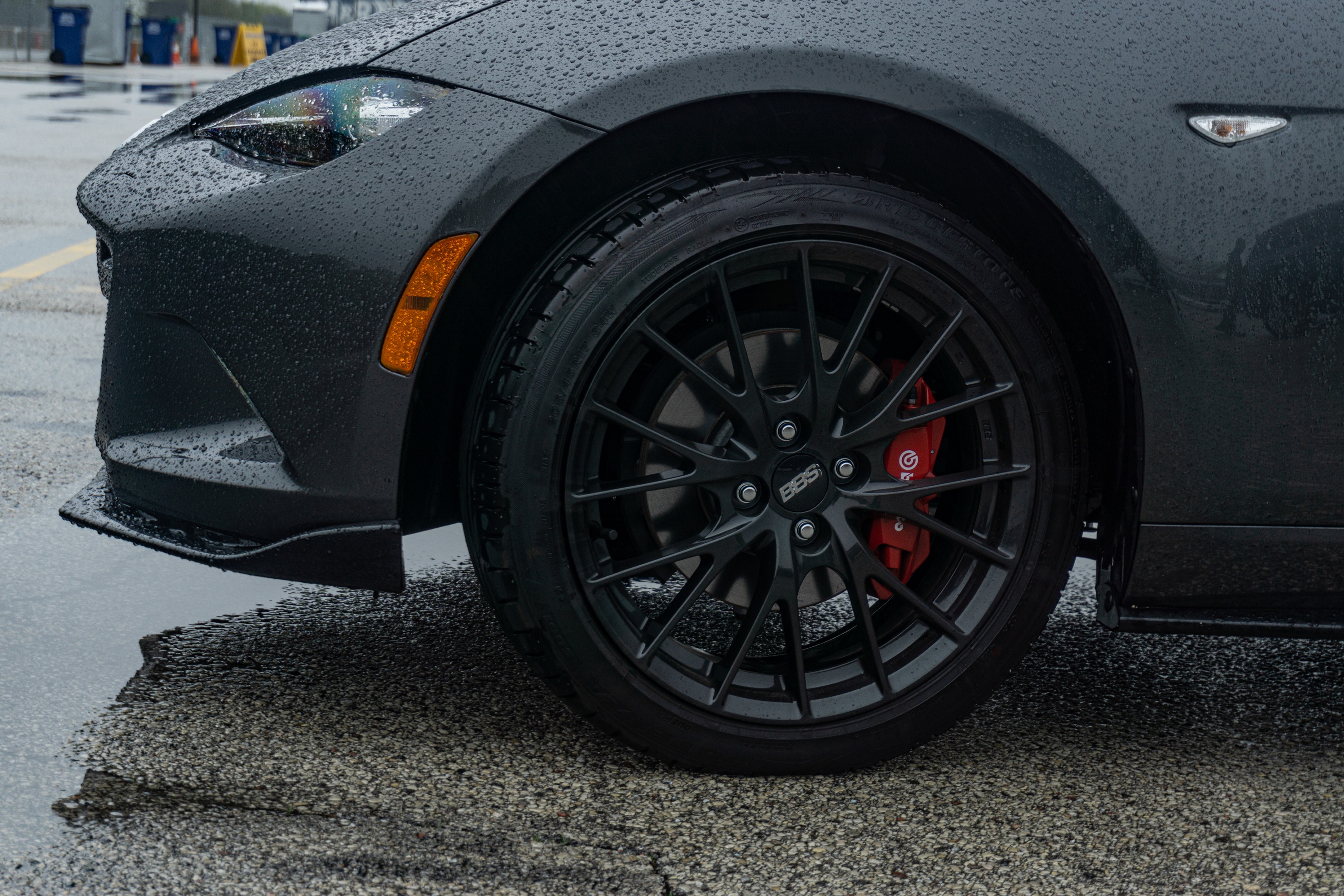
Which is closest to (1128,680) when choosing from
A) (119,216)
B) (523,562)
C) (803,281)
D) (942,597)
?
(942,597)

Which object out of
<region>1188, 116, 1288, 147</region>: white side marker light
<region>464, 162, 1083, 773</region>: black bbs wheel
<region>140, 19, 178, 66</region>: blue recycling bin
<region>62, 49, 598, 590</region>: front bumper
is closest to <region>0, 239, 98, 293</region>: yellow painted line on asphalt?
<region>62, 49, 598, 590</region>: front bumper

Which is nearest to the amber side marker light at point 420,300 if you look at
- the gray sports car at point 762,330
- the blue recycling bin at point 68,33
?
the gray sports car at point 762,330

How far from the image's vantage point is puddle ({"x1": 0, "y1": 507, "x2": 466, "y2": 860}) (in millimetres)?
2010

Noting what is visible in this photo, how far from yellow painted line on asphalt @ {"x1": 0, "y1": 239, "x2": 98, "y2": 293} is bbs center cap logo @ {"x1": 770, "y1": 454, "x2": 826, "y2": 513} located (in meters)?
4.68

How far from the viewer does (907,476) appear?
212 centimetres

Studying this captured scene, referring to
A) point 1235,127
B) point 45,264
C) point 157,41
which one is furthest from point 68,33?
point 1235,127

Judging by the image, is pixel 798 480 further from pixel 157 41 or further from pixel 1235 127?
pixel 157 41

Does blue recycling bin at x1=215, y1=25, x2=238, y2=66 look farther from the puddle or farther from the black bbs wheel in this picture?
the black bbs wheel

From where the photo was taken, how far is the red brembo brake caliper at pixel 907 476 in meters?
2.12

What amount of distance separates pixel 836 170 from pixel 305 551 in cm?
100

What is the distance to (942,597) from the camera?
6.92ft

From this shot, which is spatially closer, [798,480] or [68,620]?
[798,480]

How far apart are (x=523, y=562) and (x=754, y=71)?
0.80 m

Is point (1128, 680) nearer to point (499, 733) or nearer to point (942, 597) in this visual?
point (942, 597)
